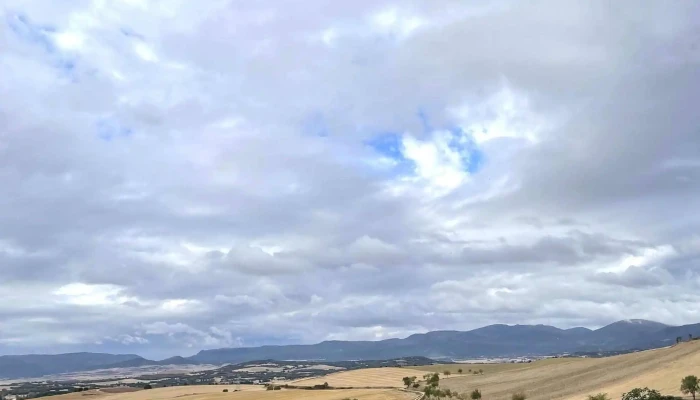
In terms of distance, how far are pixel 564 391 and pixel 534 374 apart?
118 feet

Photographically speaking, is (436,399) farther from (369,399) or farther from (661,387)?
(661,387)

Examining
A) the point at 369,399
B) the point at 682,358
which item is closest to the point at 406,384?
the point at 369,399

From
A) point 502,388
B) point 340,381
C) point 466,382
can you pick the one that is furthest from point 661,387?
point 340,381

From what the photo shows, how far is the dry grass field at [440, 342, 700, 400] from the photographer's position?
87.4m

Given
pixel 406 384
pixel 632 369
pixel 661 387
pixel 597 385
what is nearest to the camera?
pixel 661 387

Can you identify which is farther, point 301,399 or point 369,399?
point 301,399

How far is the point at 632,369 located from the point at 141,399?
112494mm

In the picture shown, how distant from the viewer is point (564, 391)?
99.2 m

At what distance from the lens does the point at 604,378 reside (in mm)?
104438

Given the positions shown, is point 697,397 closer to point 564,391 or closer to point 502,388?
point 564,391

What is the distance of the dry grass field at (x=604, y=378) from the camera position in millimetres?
87438

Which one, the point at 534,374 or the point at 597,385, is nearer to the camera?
the point at 597,385

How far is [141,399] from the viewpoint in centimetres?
15938

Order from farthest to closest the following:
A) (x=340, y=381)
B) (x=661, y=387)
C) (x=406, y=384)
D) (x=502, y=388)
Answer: (x=340, y=381) < (x=406, y=384) < (x=502, y=388) < (x=661, y=387)
